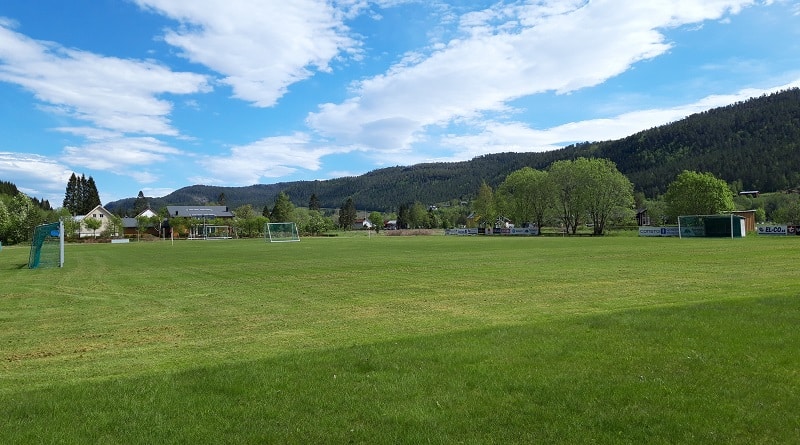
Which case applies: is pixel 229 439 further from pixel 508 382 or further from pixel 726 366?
pixel 726 366

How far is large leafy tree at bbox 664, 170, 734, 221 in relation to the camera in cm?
8744

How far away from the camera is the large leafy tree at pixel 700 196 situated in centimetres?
8744

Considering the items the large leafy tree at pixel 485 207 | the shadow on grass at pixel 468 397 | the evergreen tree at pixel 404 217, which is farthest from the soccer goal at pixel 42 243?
the evergreen tree at pixel 404 217

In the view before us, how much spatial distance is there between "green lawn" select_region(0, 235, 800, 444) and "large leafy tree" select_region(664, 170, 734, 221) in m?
82.7

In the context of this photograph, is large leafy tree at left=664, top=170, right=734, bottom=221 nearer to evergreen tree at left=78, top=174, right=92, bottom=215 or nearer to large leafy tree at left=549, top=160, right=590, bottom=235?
large leafy tree at left=549, top=160, right=590, bottom=235

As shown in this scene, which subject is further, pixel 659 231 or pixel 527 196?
pixel 527 196

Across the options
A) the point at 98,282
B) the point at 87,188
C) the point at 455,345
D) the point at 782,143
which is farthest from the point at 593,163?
the point at 87,188

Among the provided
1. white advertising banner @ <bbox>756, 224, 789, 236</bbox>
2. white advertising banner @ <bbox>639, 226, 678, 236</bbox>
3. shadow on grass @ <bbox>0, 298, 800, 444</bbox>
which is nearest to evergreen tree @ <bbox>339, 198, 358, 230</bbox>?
white advertising banner @ <bbox>639, 226, 678, 236</bbox>

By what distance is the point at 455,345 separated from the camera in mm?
8500

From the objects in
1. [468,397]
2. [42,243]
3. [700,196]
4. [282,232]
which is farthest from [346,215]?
[468,397]

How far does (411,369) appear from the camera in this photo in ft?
23.6

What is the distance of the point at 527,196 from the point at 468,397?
106 metres

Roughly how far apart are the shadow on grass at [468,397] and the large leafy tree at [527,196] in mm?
99874

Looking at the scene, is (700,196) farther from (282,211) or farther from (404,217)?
(404,217)
